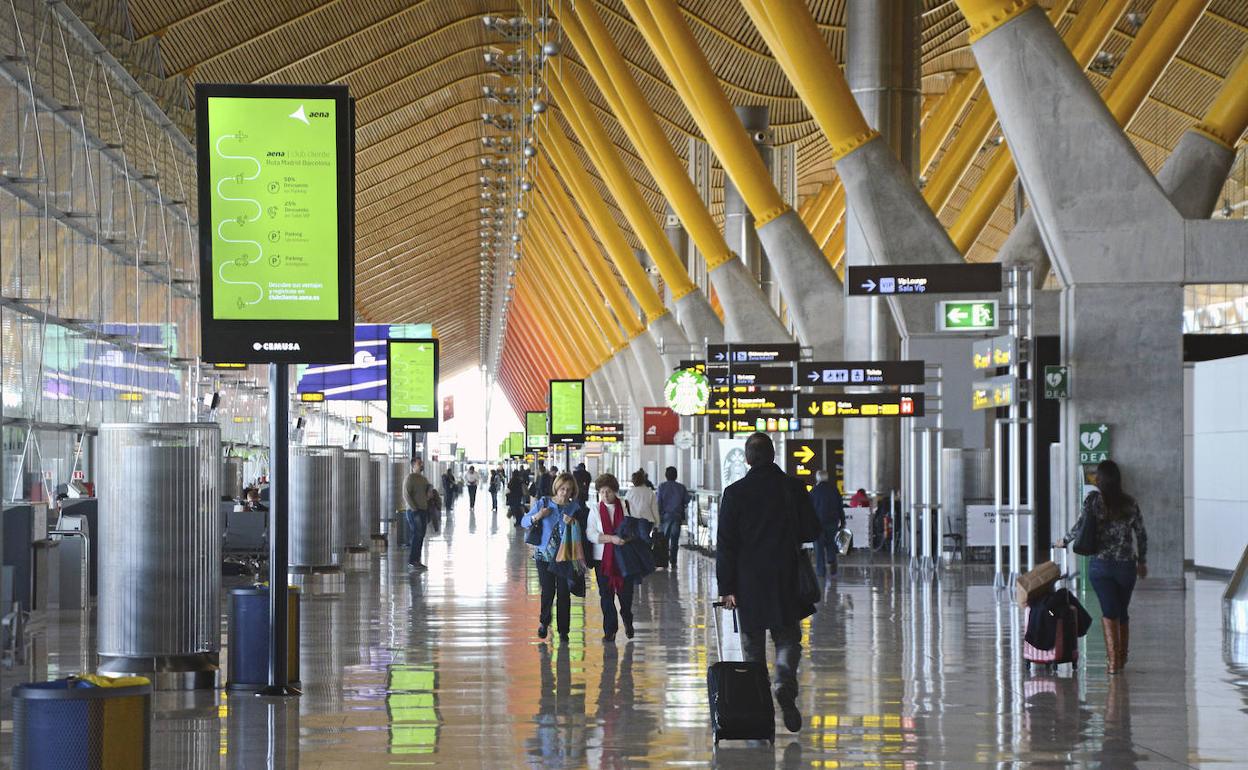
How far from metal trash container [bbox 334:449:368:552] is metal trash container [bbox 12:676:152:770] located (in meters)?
16.8

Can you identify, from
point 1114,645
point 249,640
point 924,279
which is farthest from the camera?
point 924,279

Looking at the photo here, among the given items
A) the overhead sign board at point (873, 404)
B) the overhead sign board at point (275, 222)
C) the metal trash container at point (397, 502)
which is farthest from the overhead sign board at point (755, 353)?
the overhead sign board at point (275, 222)

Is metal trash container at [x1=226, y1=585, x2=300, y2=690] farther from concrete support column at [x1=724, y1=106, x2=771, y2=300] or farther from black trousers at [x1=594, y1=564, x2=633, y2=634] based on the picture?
concrete support column at [x1=724, y1=106, x2=771, y2=300]

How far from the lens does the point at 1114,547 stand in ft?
36.7

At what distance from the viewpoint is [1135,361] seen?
19.4 meters

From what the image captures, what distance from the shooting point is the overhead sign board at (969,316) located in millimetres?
19469

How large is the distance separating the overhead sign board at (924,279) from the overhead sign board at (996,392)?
41.8 inches

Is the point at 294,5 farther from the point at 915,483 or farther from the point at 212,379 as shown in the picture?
the point at 915,483

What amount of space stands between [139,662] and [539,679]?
2574 mm

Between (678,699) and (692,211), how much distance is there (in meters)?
27.4

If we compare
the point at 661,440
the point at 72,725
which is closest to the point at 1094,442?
the point at 72,725

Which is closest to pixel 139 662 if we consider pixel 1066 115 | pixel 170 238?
pixel 1066 115

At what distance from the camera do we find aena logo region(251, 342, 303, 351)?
33.7ft

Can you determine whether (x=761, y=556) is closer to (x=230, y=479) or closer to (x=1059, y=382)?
(x=1059, y=382)
